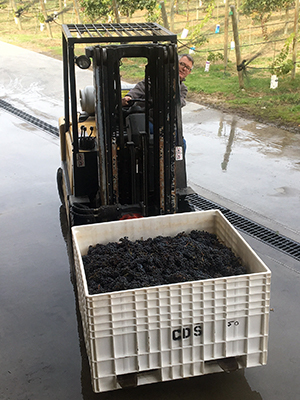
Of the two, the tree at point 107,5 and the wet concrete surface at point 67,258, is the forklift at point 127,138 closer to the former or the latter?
the wet concrete surface at point 67,258

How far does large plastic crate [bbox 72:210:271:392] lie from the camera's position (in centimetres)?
246

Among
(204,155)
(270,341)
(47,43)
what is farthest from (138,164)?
(47,43)

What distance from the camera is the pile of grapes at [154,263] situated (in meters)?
2.78

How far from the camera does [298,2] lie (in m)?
9.67

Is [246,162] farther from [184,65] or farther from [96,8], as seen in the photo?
[96,8]

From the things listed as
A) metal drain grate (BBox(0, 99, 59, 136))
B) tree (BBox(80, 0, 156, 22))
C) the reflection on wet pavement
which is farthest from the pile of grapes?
tree (BBox(80, 0, 156, 22))

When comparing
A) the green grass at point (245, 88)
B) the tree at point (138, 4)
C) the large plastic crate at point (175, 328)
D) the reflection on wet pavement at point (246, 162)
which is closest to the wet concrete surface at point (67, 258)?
the reflection on wet pavement at point (246, 162)

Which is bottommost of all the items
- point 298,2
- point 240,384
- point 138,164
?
point 240,384

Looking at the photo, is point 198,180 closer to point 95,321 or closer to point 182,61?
point 182,61

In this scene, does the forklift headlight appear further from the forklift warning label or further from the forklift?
the forklift warning label

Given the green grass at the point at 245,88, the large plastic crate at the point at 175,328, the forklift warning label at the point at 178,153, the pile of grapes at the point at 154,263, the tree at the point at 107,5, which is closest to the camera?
the large plastic crate at the point at 175,328

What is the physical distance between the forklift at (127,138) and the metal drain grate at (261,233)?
1.92ft

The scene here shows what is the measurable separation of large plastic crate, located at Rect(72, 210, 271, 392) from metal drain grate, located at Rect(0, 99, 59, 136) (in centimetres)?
639

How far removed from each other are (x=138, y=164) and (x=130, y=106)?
0.70m
